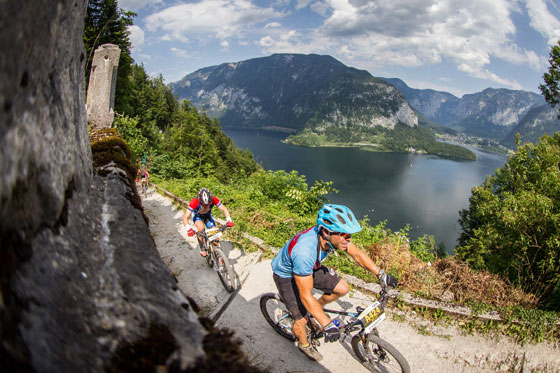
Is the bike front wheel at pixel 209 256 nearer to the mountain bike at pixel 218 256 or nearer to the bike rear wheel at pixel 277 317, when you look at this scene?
the mountain bike at pixel 218 256

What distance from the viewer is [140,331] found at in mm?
1391

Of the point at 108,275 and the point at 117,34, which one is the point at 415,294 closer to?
the point at 108,275

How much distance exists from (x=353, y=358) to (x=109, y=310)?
13.9ft

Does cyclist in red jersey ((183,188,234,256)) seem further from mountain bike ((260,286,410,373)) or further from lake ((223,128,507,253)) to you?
lake ((223,128,507,253))

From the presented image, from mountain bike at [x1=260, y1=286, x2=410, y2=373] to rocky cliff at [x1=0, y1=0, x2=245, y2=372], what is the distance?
2.98m

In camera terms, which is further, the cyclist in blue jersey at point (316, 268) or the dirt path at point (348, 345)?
the dirt path at point (348, 345)

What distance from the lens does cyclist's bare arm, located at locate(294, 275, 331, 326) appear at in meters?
3.42

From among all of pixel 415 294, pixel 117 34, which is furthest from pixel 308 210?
pixel 117 34

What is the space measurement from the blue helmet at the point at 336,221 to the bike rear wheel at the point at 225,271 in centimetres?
298

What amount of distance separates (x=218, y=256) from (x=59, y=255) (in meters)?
4.83

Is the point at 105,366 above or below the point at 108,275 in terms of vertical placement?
below

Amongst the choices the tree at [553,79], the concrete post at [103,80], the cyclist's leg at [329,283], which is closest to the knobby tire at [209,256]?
the cyclist's leg at [329,283]

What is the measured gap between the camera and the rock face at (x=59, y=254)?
3.44 ft

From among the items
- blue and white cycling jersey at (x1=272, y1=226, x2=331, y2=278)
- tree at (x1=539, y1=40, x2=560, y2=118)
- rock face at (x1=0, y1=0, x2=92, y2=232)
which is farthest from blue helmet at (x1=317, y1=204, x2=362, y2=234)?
tree at (x1=539, y1=40, x2=560, y2=118)
